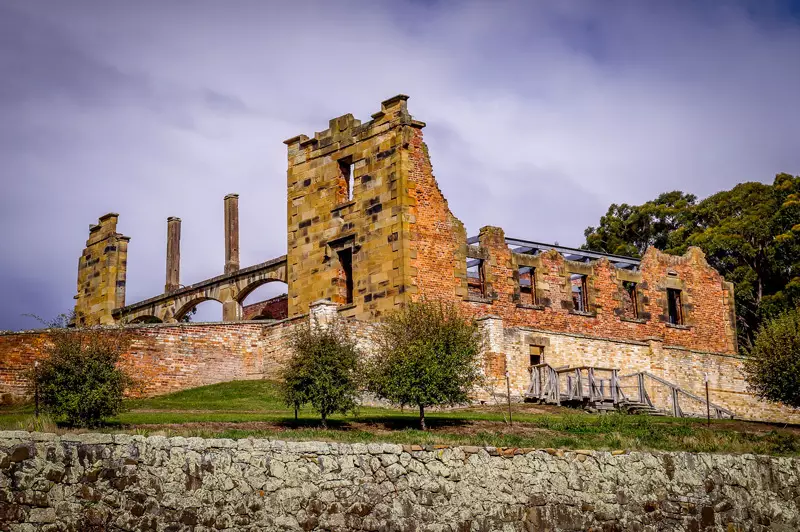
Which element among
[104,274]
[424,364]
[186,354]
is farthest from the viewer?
[104,274]

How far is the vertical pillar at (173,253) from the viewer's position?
161ft

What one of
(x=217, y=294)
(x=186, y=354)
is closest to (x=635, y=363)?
(x=186, y=354)

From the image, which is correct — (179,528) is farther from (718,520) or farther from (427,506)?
(718,520)

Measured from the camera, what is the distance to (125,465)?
17578mm

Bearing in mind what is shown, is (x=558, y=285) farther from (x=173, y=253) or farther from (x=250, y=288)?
(x=173, y=253)

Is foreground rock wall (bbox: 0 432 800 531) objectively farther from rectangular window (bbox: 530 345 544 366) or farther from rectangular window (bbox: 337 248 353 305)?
rectangular window (bbox: 337 248 353 305)

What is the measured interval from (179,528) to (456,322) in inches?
481

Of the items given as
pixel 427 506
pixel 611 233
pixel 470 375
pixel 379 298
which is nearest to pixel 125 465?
pixel 427 506

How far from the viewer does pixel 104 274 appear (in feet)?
167

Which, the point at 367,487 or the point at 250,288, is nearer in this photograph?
the point at 367,487

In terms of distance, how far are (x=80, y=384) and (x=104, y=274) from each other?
28312 mm

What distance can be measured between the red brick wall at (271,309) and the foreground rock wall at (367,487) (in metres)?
28.3

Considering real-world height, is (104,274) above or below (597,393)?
above

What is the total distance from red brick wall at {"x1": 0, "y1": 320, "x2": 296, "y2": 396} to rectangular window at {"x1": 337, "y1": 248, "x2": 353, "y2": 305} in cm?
464
